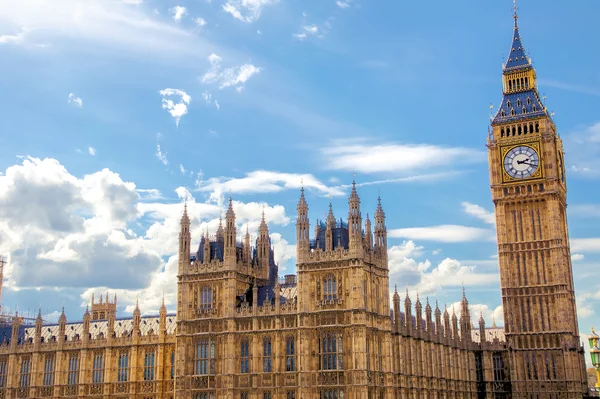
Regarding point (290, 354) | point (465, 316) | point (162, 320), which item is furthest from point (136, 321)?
point (465, 316)

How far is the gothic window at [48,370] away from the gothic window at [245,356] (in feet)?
106

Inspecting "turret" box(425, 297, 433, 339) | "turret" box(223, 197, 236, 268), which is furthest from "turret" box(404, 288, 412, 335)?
"turret" box(223, 197, 236, 268)

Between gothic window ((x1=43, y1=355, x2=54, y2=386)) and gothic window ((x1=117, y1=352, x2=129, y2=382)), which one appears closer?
gothic window ((x1=117, y1=352, x2=129, y2=382))

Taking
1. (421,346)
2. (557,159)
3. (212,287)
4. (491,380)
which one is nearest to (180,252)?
(212,287)

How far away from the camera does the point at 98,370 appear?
330 ft

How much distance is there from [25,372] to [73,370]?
26.7 ft

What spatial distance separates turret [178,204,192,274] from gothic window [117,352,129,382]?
17.4 m

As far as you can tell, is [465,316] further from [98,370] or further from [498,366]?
[98,370]

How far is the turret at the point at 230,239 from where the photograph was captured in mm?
87375

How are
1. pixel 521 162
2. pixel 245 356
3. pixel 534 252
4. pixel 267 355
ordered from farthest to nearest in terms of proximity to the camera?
pixel 521 162 < pixel 534 252 < pixel 245 356 < pixel 267 355

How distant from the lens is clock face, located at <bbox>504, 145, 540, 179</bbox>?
127 meters

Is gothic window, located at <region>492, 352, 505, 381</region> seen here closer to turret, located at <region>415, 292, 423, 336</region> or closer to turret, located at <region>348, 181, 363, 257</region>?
turret, located at <region>415, 292, 423, 336</region>

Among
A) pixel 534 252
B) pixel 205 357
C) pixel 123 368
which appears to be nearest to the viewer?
pixel 205 357

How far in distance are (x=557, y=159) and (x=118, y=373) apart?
77151 millimetres
